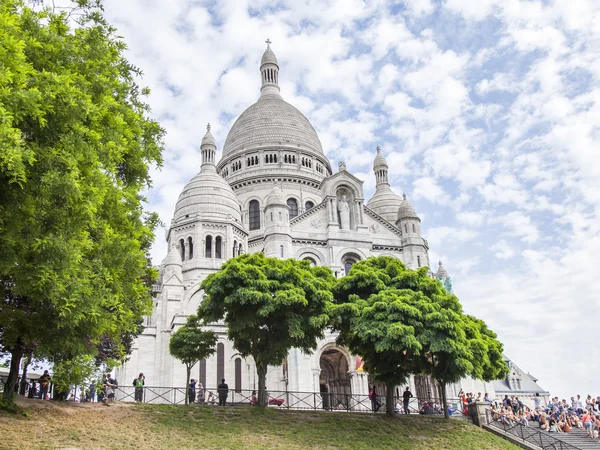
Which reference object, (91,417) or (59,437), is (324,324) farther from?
(59,437)

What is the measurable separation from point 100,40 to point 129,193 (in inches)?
177

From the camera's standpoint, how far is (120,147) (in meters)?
16.0

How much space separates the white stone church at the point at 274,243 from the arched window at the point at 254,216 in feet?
0.34

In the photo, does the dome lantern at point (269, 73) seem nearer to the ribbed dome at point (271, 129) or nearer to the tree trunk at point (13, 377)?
the ribbed dome at point (271, 129)

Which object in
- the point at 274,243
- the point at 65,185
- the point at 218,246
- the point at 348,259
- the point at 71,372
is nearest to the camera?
the point at 65,185

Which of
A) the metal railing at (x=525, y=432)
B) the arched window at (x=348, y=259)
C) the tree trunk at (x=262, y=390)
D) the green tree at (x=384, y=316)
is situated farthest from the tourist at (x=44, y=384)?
the arched window at (x=348, y=259)

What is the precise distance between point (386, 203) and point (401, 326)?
33763 millimetres

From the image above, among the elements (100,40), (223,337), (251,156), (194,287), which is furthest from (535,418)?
(251,156)

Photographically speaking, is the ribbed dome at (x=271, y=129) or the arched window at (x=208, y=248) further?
the ribbed dome at (x=271, y=129)

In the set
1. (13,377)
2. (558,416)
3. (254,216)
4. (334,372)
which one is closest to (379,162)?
(254,216)

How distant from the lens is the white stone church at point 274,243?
39719 millimetres

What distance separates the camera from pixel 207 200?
48.2 metres

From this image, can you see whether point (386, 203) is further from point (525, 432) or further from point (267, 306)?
point (267, 306)

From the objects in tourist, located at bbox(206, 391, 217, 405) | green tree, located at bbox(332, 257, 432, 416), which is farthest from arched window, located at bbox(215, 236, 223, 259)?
green tree, located at bbox(332, 257, 432, 416)
